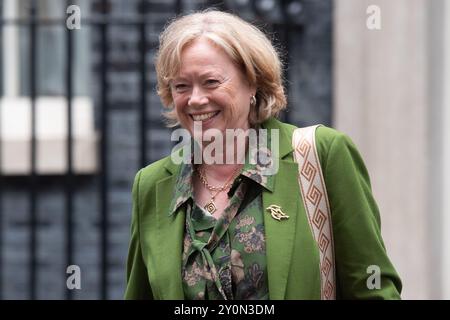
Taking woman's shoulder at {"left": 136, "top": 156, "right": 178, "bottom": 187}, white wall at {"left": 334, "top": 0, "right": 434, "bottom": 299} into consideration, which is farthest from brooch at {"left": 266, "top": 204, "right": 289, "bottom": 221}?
white wall at {"left": 334, "top": 0, "right": 434, "bottom": 299}

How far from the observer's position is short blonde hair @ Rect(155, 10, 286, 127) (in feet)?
11.1

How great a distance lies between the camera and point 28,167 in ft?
24.5

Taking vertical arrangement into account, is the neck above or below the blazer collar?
above

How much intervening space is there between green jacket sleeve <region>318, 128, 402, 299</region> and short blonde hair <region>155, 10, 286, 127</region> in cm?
23

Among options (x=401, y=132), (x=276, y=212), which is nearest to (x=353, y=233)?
(x=276, y=212)

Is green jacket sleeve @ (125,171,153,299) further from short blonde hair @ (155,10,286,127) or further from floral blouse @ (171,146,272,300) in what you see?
short blonde hair @ (155,10,286,127)

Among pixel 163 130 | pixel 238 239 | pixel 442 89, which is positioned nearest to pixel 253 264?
pixel 238 239

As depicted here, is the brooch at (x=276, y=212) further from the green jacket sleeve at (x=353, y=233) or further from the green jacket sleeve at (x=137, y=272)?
the green jacket sleeve at (x=137, y=272)

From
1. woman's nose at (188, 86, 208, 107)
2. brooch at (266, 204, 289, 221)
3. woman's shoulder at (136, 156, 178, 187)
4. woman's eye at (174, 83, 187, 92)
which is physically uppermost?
woman's eye at (174, 83, 187, 92)

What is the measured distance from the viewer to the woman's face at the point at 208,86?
11.0 ft

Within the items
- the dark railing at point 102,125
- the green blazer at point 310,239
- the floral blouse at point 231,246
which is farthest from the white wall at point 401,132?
the floral blouse at point 231,246

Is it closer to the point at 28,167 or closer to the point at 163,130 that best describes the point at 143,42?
the point at 163,130

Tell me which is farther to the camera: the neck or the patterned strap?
the neck

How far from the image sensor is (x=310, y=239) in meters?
3.32
